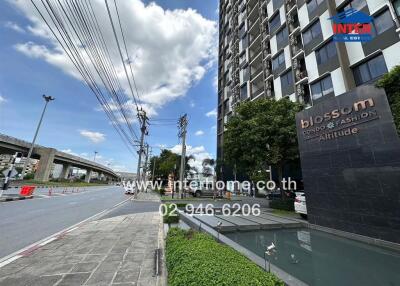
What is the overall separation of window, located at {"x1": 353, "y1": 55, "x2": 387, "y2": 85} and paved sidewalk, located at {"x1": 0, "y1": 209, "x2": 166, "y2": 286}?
18.9m

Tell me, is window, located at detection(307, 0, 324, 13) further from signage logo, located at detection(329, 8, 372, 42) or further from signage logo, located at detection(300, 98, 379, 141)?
signage logo, located at detection(300, 98, 379, 141)

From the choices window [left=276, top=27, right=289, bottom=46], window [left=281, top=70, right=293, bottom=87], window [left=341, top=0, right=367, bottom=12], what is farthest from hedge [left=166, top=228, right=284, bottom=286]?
window [left=276, top=27, right=289, bottom=46]

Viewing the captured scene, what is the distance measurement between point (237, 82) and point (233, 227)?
112 feet

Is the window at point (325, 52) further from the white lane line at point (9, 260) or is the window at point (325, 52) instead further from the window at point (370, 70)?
the white lane line at point (9, 260)

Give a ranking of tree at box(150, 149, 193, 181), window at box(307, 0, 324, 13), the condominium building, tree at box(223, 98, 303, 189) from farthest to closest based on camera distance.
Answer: tree at box(150, 149, 193, 181) → window at box(307, 0, 324, 13) → the condominium building → tree at box(223, 98, 303, 189)

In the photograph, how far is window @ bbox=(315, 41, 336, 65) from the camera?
17.8m

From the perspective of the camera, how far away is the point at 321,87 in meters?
19.0

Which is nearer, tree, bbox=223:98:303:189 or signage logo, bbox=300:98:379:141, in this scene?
signage logo, bbox=300:98:379:141

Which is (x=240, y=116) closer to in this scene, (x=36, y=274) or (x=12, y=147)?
(x=36, y=274)

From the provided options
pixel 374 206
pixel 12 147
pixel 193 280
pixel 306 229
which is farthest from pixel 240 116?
pixel 12 147

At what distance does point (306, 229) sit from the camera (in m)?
8.77

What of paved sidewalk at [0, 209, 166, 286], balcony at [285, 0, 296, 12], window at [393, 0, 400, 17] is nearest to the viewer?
paved sidewalk at [0, 209, 166, 286]

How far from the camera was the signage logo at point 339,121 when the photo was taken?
23.5 ft

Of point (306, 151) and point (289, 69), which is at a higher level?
point (289, 69)
